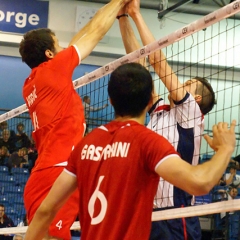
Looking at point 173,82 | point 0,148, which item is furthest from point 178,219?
point 0,148

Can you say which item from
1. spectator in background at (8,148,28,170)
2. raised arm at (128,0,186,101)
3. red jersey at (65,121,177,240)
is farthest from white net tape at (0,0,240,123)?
spectator in background at (8,148,28,170)

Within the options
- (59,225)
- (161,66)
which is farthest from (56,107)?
(161,66)

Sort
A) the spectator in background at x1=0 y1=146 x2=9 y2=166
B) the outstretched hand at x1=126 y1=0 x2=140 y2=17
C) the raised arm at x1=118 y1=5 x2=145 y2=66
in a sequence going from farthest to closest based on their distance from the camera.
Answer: the spectator in background at x1=0 y1=146 x2=9 y2=166, the raised arm at x1=118 y1=5 x2=145 y2=66, the outstretched hand at x1=126 y1=0 x2=140 y2=17

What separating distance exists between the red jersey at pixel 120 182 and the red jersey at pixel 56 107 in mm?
1711

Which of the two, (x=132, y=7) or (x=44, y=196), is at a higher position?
(x=132, y=7)

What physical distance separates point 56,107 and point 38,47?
52 centimetres

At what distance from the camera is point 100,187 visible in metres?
2.50

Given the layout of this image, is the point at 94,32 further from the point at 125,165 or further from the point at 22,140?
the point at 22,140

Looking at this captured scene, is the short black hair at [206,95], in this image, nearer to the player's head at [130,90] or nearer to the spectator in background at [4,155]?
the player's head at [130,90]

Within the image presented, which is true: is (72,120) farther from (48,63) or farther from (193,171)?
(193,171)

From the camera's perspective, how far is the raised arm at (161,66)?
14.0 feet

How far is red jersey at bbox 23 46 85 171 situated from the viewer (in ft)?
14.0

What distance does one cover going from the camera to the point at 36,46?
175 inches

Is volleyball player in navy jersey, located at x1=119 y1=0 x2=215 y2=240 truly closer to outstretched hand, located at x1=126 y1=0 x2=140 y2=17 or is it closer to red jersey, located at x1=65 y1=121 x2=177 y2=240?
outstretched hand, located at x1=126 y1=0 x2=140 y2=17
